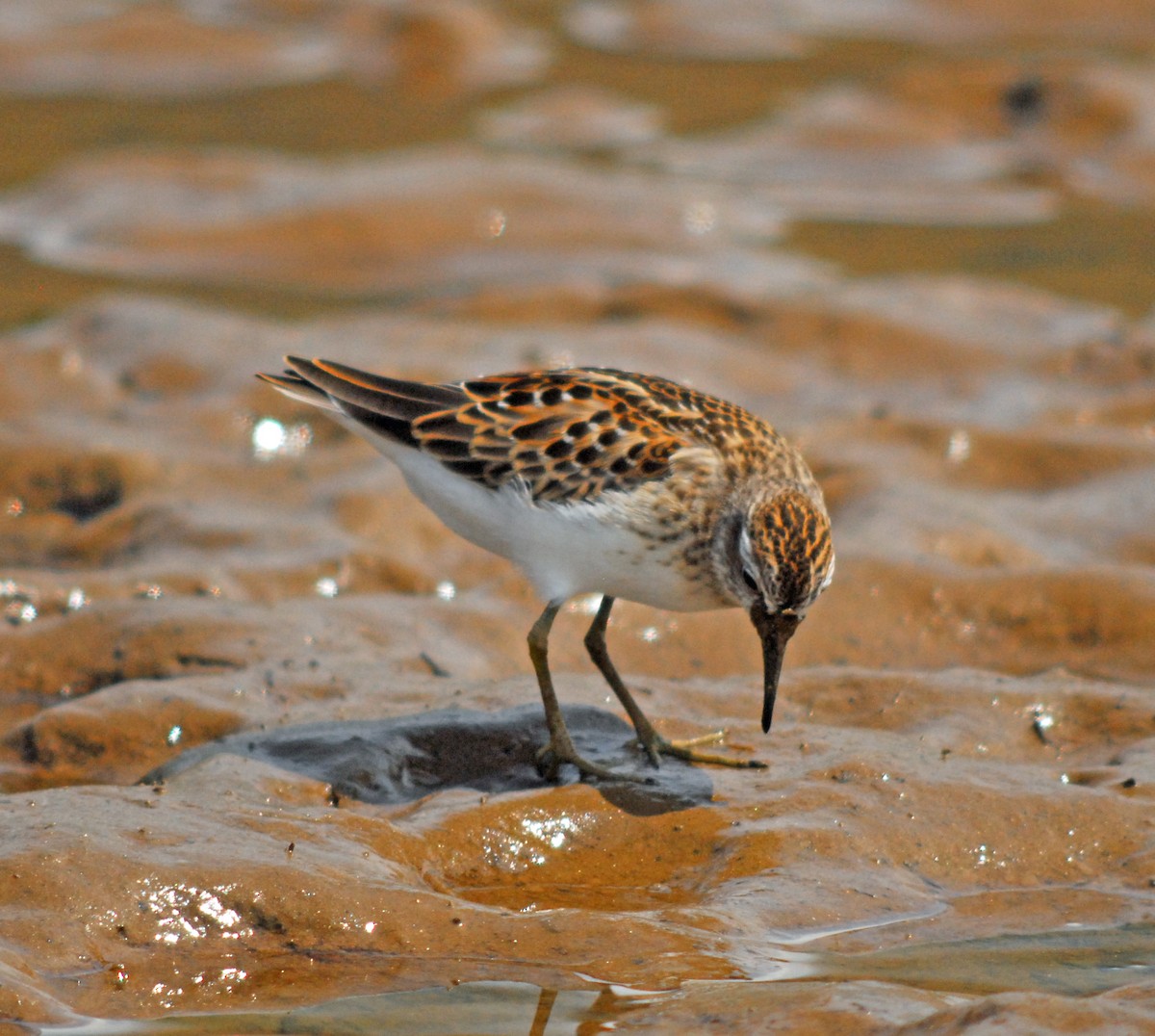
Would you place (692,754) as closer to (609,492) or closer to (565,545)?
(565,545)

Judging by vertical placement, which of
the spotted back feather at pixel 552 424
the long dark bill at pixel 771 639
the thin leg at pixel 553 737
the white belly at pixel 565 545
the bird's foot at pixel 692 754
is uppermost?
the spotted back feather at pixel 552 424

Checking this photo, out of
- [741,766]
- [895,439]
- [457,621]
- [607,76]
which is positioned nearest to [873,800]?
[741,766]

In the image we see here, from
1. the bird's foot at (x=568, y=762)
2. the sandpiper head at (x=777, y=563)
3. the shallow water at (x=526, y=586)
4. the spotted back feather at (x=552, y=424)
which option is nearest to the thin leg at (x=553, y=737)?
the bird's foot at (x=568, y=762)

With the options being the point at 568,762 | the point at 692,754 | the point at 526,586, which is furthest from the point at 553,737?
the point at 526,586

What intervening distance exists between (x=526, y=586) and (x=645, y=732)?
2.50m

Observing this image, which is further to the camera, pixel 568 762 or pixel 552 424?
pixel 552 424

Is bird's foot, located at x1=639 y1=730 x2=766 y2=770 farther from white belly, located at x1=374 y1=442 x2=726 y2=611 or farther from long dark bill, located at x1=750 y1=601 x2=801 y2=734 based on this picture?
white belly, located at x1=374 y1=442 x2=726 y2=611

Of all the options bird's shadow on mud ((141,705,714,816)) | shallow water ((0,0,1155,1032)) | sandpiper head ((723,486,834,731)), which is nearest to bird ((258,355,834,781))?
sandpiper head ((723,486,834,731))

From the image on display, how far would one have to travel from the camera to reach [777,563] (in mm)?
6715

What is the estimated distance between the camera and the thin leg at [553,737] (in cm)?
728

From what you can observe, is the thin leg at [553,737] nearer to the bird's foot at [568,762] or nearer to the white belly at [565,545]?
the bird's foot at [568,762]

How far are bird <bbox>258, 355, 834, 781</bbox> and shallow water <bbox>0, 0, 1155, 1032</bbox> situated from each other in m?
0.73

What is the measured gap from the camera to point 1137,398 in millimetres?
13195

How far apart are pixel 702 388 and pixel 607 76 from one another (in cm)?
1158
